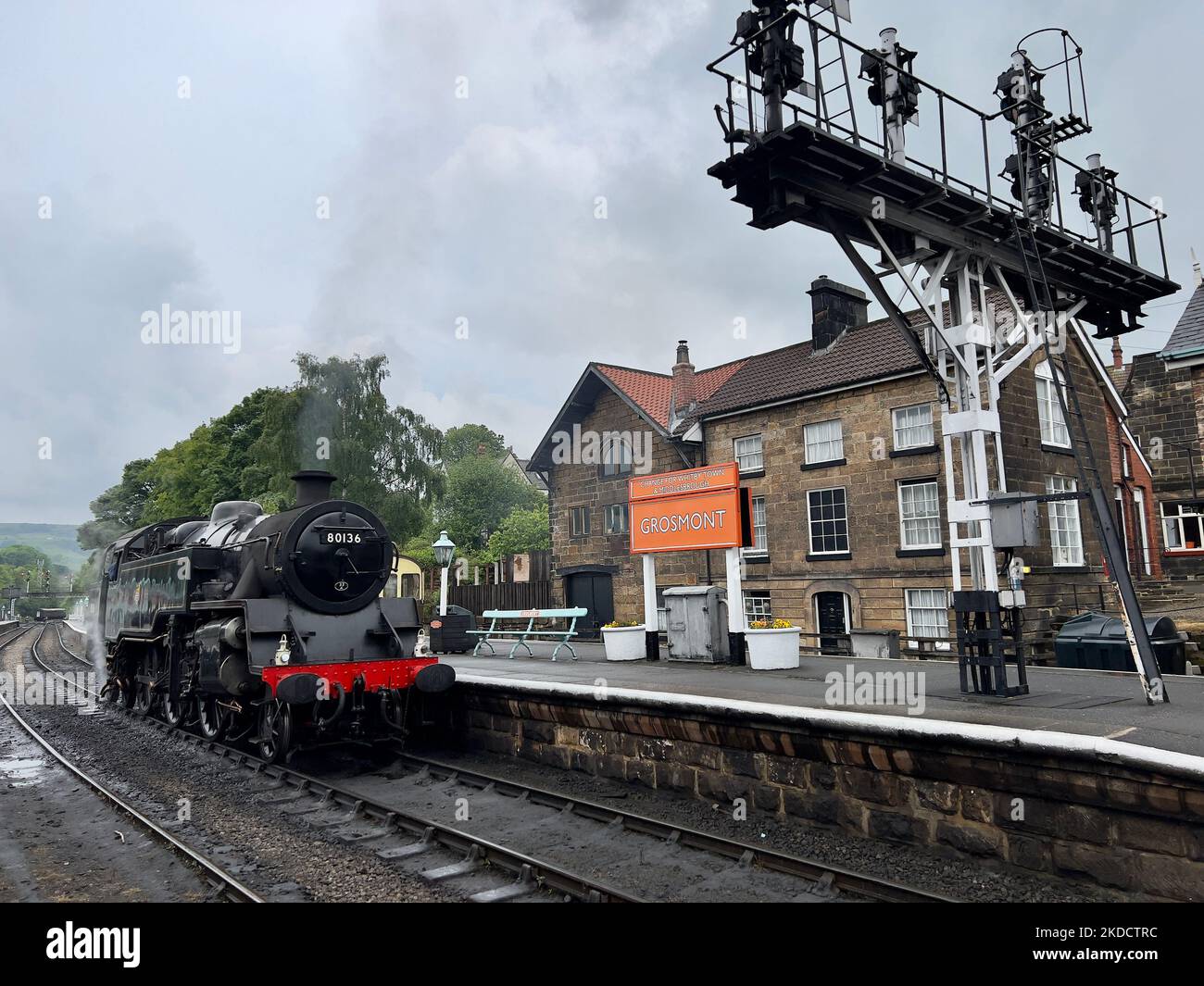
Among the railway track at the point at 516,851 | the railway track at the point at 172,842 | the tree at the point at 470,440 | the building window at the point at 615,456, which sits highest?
the tree at the point at 470,440

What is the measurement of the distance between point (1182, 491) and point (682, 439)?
13281mm

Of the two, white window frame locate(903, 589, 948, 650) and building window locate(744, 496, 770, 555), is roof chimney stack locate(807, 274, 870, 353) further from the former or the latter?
white window frame locate(903, 589, 948, 650)

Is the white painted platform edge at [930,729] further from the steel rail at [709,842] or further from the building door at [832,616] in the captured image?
the building door at [832,616]

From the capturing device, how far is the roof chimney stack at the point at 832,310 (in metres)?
20.8

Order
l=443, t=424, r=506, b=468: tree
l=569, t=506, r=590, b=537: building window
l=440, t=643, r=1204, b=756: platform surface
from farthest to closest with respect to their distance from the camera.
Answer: l=443, t=424, r=506, b=468: tree → l=569, t=506, r=590, b=537: building window → l=440, t=643, r=1204, b=756: platform surface

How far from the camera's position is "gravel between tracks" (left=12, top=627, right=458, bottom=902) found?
18.8 feet

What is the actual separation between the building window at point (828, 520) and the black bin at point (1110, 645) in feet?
19.5

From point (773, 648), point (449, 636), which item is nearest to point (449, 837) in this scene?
point (773, 648)

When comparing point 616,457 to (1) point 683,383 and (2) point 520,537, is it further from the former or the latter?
(2) point 520,537

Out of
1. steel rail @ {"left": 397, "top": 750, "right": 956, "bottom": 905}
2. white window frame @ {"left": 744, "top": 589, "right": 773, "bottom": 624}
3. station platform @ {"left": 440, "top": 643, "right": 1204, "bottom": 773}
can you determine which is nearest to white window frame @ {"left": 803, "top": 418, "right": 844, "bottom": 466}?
white window frame @ {"left": 744, "top": 589, "right": 773, "bottom": 624}

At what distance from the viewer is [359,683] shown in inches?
367

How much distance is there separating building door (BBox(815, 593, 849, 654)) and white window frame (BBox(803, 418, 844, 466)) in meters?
3.12

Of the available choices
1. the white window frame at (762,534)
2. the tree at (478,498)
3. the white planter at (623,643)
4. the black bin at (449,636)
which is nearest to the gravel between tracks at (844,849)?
the white planter at (623,643)
